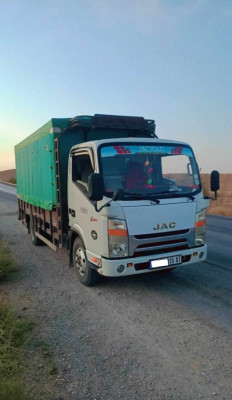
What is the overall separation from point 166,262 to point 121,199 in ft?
3.90

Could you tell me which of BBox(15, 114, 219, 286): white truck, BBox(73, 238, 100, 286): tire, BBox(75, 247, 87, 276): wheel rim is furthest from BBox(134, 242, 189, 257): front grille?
BBox(75, 247, 87, 276): wheel rim

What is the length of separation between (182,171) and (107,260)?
208 cm

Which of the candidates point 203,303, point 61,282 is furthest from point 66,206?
point 203,303

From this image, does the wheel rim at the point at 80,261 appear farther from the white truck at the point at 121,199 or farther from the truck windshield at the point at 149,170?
the truck windshield at the point at 149,170

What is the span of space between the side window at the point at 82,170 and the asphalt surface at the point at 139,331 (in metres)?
1.81

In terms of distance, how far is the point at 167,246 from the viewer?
4.95 m

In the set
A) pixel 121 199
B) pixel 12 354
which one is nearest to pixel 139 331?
pixel 12 354

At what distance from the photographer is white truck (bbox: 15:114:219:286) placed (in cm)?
468

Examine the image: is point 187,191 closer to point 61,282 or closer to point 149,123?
point 149,123

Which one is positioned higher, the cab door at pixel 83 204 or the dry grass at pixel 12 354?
the cab door at pixel 83 204

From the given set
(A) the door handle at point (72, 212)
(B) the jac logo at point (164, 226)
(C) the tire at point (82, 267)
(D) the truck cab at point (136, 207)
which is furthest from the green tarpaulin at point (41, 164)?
(B) the jac logo at point (164, 226)

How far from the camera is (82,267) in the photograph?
5.67m

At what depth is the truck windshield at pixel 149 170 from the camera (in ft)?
16.3

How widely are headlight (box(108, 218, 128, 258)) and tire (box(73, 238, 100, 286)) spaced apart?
86 centimetres
